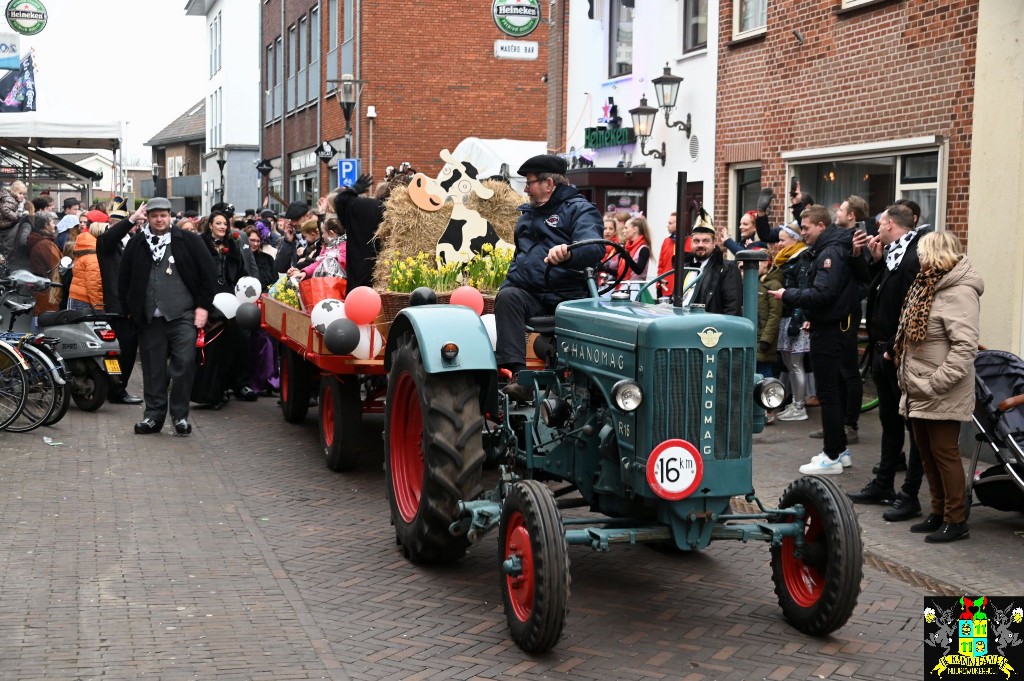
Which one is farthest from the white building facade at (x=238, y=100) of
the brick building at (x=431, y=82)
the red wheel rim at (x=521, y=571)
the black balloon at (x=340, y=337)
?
the red wheel rim at (x=521, y=571)

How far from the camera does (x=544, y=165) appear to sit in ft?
23.3

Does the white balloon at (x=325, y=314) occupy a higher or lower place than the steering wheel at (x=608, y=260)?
lower

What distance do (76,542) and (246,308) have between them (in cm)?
505

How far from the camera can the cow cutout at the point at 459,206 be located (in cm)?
995

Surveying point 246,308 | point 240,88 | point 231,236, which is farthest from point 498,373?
point 240,88

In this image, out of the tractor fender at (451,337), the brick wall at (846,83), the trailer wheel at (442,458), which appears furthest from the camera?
the brick wall at (846,83)

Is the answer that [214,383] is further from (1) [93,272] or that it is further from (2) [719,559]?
(2) [719,559]

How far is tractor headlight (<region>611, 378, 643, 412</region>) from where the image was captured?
5316 mm

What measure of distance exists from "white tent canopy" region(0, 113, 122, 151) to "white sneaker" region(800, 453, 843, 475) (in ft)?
57.5

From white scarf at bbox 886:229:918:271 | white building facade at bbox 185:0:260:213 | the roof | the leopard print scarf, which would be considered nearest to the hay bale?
white scarf at bbox 886:229:918:271

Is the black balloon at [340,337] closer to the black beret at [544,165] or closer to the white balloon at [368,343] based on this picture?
the white balloon at [368,343]

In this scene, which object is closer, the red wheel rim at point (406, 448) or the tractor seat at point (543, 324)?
the tractor seat at point (543, 324)

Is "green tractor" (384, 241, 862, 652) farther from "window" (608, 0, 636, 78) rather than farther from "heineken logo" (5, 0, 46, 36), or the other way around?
"heineken logo" (5, 0, 46, 36)

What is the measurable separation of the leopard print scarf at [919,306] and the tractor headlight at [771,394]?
211 centimetres
